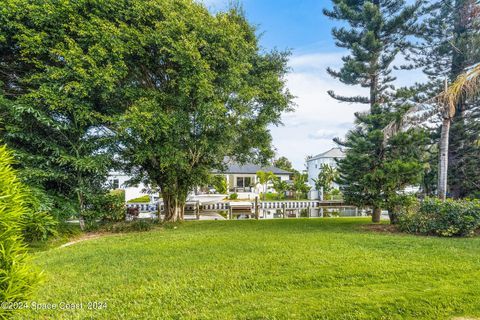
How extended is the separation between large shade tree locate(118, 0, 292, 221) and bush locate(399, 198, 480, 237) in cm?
562

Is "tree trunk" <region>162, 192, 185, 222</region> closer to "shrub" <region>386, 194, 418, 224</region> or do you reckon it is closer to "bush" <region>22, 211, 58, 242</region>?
"bush" <region>22, 211, 58, 242</region>

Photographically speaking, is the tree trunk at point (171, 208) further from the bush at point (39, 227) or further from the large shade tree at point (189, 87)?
the bush at point (39, 227)

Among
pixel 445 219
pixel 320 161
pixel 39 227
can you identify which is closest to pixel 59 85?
pixel 39 227

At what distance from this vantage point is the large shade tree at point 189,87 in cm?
727

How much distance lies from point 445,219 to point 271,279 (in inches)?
231

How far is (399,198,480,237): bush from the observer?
6379mm

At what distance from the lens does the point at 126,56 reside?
24.8 ft

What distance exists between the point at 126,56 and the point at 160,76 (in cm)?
147

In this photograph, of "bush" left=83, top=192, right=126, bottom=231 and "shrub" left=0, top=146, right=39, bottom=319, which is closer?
"shrub" left=0, top=146, right=39, bottom=319

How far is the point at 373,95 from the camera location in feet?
31.3

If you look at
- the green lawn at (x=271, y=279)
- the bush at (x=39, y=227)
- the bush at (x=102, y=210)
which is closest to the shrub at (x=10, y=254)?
the green lawn at (x=271, y=279)

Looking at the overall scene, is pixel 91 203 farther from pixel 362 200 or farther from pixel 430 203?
pixel 430 203

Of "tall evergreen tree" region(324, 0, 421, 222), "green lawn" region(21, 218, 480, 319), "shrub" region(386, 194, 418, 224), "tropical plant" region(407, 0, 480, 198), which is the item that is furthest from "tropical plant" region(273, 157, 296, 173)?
"green lawn" region(21, 218, 480, 319)

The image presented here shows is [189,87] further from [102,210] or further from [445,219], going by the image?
[445,219]
